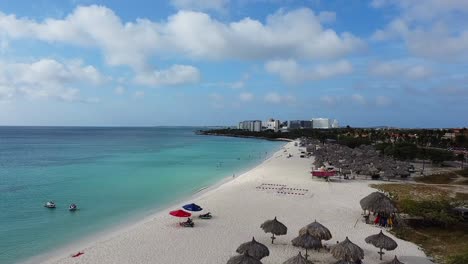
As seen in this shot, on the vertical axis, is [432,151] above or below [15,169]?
above

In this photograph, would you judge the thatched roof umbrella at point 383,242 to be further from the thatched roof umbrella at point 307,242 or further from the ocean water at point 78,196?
the ocean water at point 78,196

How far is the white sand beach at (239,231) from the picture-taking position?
14172 millimetres

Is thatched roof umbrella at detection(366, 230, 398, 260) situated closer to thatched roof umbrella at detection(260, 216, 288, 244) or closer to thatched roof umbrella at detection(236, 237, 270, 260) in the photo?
thatched roof umbrella at detection(260, 216, 288, 244)

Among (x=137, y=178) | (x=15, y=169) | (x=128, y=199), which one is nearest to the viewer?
(x=128, y=199)

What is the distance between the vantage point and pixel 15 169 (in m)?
46.1

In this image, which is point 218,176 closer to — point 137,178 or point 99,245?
point 137,178

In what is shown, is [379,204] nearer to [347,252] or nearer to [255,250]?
[347,252]

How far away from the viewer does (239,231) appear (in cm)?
1755

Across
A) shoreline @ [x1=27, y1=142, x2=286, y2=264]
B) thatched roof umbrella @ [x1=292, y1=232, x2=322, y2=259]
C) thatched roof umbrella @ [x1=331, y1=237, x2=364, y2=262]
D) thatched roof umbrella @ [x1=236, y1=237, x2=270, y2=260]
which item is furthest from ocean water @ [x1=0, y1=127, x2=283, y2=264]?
thatched roof umbrella @ [x1=331, y1=237, x2=364, y2=262]

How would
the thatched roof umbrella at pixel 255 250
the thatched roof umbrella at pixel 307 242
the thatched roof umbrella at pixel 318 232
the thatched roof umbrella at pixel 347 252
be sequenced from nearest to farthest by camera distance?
the thatched roof umbrella at pixel 347 252 < the thatched roof umbrella at pixel 255 250 < the thatched roof umbrella at pixel 307 242 < the thatched roof umbrella at pixel 318 232

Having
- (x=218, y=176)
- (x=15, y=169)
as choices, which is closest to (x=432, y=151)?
(x=218, y=176)

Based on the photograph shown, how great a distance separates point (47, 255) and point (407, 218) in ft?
56.4

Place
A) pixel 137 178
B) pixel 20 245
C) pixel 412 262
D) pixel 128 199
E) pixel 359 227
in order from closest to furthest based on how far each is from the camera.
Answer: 1. pixel 412 262
2. pixel 20 245
3. pixel 359 227
4. pixel 128 199
5. pixel 137 178

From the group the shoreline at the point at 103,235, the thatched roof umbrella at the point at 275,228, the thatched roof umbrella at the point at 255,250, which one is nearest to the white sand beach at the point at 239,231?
the shoreline at the point at 103,235
